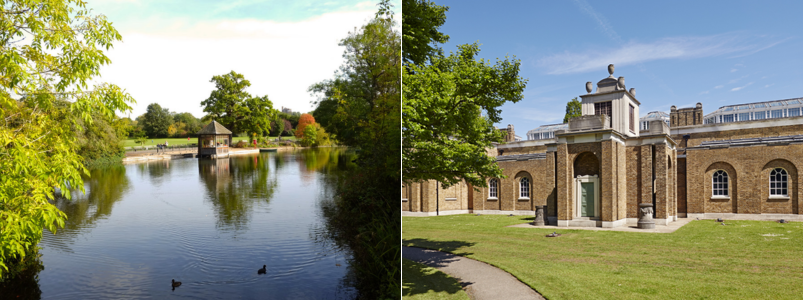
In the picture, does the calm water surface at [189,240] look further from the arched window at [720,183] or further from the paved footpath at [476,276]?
the arched window at [720,183]

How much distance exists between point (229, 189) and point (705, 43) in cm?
834

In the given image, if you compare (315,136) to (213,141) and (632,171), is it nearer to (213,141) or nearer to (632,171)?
(213,141)

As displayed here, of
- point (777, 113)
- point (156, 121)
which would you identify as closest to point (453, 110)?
point (156, 121)

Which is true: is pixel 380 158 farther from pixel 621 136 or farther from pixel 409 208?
pixel 621 136

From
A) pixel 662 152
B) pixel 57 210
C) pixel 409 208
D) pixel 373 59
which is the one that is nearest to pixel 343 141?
pixel 373 59

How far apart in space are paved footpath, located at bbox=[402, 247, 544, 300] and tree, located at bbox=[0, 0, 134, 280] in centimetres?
452

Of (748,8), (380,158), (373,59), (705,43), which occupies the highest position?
(748,8)

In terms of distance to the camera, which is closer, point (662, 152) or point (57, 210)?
point (57, 210)

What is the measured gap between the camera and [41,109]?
4176 mm

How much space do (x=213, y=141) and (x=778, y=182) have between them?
1973 cm

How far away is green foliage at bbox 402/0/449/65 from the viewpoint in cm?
647

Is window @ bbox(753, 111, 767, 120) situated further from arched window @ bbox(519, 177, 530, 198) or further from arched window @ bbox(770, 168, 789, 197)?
arched window @ bbox(519, 177, 530, 198)

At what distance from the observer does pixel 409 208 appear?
21.6ft

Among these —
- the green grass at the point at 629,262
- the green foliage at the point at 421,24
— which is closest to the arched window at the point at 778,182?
the green grass at the point at 629,262
